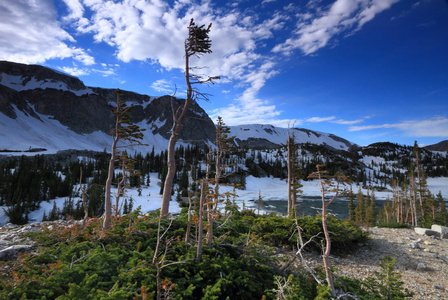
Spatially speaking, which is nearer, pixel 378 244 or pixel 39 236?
pixel 39 236

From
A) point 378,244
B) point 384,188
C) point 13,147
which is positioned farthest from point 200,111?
point 378,244

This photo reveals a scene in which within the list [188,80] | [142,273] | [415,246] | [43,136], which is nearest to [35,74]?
[43,136]

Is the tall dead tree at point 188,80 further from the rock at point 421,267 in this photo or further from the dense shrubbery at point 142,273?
the rock at point 421,267

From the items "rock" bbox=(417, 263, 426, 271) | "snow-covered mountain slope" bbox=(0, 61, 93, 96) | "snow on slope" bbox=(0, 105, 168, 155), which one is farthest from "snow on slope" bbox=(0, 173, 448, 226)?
"snow-covered mountain slope" bbox=(0, 61, 93, 96)

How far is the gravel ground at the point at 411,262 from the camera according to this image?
593 centimetres

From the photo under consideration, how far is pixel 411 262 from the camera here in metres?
Answer: 7.87

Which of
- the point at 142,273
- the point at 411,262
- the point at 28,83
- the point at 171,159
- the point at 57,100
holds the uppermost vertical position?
the point at 28,83

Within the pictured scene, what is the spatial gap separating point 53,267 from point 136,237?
1.99 metres

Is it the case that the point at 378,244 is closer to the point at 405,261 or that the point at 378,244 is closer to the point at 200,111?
the point at 405,261

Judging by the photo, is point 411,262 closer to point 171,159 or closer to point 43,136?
point 171,159

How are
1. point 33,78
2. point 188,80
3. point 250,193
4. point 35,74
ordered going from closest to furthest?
point 188,80 < point 250,193 < point 33,78 < point 35,74

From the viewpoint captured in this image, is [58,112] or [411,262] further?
[58,112]

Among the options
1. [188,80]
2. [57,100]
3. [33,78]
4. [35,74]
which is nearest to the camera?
[188,80]

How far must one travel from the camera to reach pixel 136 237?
5090 millimetres
